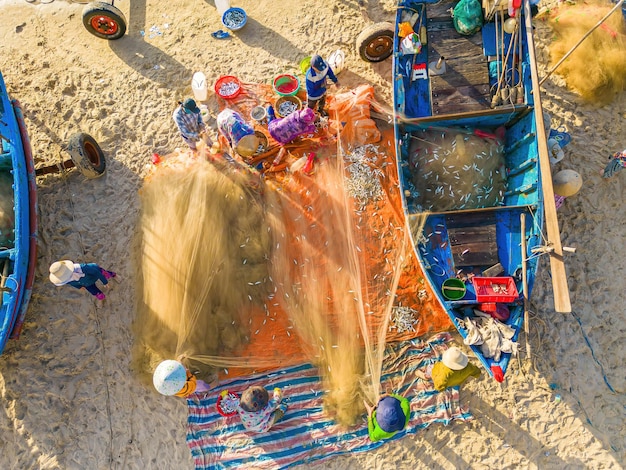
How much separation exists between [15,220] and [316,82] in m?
4.78

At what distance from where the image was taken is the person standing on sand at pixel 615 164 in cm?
579

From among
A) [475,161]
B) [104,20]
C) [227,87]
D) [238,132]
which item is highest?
[475,161]

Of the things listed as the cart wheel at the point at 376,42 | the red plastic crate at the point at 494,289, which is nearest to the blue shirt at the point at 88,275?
the red plastic crate at the point at 494,289

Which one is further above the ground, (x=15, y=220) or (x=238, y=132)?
(x=238, y=132)

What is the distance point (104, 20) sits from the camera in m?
7.26

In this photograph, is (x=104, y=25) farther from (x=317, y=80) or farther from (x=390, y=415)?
(x=390, y=415)

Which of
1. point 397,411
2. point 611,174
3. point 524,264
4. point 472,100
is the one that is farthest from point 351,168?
point 611,174

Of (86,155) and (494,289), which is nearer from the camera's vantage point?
(494,289)

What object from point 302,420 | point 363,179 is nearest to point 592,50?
point 363,179

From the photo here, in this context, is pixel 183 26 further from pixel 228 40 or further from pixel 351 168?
pixel 351 168

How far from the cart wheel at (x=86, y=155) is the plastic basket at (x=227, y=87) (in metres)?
2.26

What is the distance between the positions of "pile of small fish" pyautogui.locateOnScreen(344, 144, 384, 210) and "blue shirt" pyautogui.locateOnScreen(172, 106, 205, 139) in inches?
91.5

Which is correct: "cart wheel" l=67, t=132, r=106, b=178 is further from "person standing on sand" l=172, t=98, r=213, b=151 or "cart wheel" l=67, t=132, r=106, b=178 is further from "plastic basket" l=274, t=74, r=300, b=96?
Answer: "plastic basket" l=274, t=74, r=300, b=96

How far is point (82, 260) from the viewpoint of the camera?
6.30 m
